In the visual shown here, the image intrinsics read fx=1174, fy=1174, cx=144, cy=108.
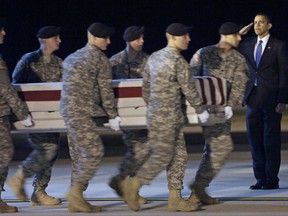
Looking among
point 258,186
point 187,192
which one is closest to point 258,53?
point 258,186

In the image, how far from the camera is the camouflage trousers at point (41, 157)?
11234mm

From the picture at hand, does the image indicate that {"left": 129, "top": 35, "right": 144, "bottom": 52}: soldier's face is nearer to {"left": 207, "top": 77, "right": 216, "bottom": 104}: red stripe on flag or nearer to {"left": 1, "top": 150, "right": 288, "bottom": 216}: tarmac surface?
{"left": 207, "top": 77, "right": 216, "bottom": 104}: red stripe on flag

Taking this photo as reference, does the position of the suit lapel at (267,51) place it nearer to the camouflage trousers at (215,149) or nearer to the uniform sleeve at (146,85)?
the camouflage trousers at (215,149)

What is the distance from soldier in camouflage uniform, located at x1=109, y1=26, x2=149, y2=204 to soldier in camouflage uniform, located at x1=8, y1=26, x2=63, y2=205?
643 mm

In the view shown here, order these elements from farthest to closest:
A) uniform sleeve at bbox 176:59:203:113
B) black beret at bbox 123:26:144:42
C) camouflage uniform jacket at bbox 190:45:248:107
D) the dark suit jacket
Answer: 1. the dark suit jacket
2. black beret at bbox 123:26:144:42
3. camouflage uniform jacket at bbox 190:45:248:107
4. uniform sleeve at bbox 176:59:203:113

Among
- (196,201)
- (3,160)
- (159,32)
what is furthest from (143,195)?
(159,32)

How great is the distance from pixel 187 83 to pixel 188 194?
1851 mm

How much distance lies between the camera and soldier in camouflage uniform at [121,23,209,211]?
10.5m

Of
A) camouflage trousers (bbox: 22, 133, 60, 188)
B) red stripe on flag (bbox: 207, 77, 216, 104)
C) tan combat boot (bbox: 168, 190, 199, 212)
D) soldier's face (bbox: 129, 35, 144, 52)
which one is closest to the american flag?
red stripe on flag (bbox: 207, 77, 216, 104)

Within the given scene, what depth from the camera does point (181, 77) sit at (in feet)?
34.2

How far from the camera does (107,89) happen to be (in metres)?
10.5

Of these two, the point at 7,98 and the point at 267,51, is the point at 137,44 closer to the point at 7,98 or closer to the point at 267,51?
the point at 267,51

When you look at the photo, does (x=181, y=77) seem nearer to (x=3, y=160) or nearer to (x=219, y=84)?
(x=219, y=84)

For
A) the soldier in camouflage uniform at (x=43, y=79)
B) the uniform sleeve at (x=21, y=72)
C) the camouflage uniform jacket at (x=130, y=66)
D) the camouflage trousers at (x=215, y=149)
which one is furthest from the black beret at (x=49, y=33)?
the camouflage trousers at (x=215, y=149)
